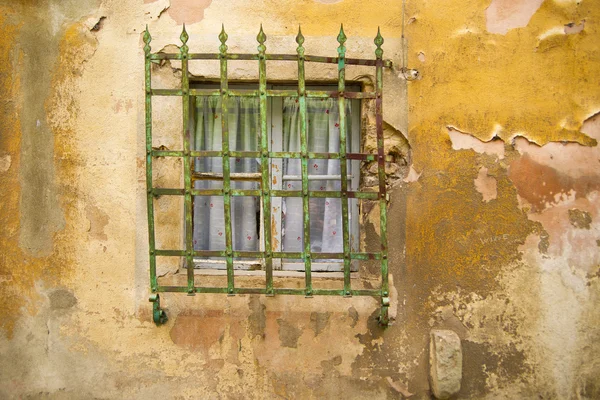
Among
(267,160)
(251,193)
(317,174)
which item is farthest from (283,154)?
(317,174)

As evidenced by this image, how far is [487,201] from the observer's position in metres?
2.73

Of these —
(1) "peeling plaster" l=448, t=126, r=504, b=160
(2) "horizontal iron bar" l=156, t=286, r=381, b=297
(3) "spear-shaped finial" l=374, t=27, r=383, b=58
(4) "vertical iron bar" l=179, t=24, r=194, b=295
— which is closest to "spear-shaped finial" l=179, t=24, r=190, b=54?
(4) "vertical iron bar" l=179, t=24, r=194, b=295

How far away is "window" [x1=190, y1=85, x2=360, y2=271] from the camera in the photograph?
2.87 m

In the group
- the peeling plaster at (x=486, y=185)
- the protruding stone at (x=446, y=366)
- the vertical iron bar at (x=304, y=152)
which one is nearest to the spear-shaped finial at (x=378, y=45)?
the vertical iron bar at (x=304, y=152)

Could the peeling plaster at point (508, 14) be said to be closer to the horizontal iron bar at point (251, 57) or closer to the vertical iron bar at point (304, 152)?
the horizontal iron bar at point (251, 57)

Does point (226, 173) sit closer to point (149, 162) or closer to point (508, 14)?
point (149, 162)

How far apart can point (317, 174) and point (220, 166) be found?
21.0 inches

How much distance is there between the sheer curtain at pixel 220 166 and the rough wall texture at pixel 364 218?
0.67 feet

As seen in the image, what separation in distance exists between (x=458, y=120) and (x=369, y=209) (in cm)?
65

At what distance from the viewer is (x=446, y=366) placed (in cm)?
264

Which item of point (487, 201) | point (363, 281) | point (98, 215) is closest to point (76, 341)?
point (98, 215)

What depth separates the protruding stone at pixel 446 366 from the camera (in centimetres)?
263

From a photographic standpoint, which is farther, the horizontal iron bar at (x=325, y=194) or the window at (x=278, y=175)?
the window at (x=278, y=175)

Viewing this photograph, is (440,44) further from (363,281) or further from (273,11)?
(363,281)
